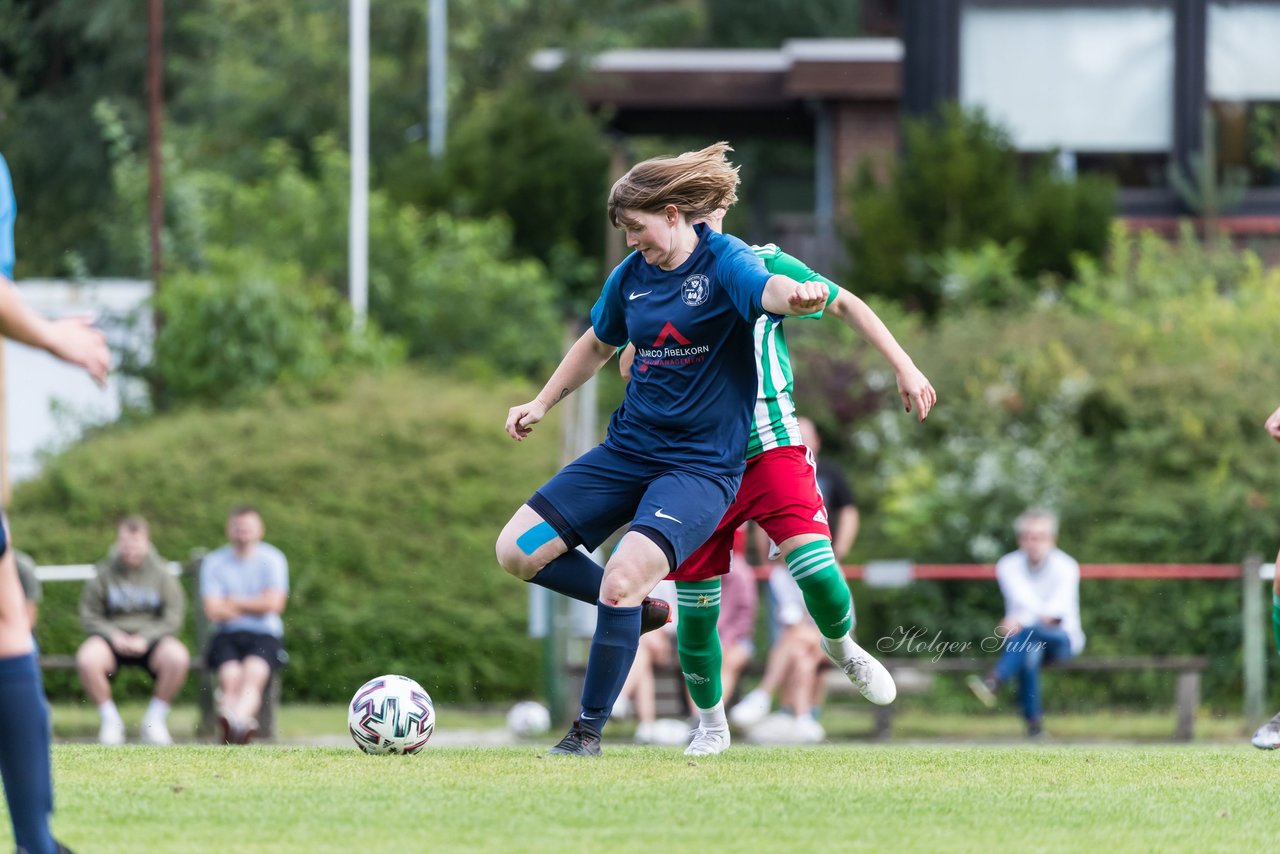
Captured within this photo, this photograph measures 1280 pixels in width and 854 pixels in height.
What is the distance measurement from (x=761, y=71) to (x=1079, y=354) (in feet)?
35.3

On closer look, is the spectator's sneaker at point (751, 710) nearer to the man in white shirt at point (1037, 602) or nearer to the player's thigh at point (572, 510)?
the man in white shirt at point (1037, 602)

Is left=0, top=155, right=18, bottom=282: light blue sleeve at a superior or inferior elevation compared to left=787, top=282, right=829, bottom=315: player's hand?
superior

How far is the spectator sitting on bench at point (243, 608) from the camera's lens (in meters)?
13.0

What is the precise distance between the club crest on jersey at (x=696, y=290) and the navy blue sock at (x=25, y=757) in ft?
9.50

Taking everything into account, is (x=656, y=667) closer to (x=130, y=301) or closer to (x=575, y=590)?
(x=575, y=590)

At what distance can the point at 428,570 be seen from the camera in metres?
16.5

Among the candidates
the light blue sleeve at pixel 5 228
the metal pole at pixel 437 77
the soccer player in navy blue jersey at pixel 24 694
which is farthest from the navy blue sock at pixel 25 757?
the metal pole at pixel 437 77

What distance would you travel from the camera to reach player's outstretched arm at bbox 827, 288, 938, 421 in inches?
258

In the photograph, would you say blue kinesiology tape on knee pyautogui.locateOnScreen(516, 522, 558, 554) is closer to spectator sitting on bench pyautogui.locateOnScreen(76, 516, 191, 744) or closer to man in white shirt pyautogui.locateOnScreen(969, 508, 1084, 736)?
spectator sitting on bench pyautogui.locateOnScreen(76, 516, 191, 744)

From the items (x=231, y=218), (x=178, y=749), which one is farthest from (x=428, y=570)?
(x=178, y=749)

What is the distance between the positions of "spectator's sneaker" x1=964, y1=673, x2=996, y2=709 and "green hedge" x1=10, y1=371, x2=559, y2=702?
11.9 ft

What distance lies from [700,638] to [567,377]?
1.12 m

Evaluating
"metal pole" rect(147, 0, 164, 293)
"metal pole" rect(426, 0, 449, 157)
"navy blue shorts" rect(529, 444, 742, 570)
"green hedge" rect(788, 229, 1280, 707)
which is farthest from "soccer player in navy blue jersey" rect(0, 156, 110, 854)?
"metal pole" rect(426, 0, 449, 157)

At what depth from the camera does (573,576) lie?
7043 millimetres
